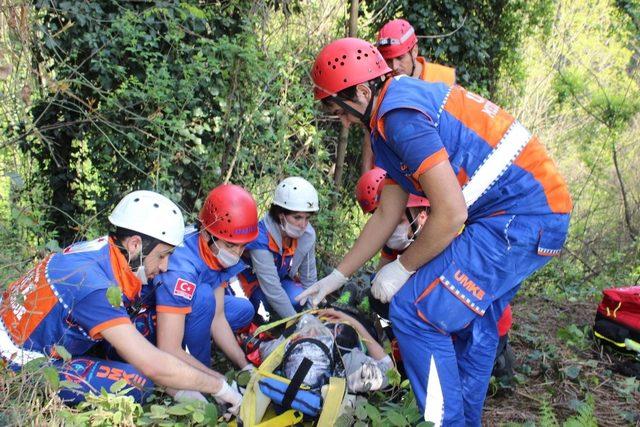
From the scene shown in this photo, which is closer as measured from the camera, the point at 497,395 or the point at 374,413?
the point at 374,413

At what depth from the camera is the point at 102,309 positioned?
9.51 feet

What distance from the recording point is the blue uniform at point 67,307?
2.90 metres

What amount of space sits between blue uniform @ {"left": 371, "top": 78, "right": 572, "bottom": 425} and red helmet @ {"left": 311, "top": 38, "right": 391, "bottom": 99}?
0.19m

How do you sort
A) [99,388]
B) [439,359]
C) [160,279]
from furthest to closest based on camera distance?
[160,279] → [99,388] → [439,359]

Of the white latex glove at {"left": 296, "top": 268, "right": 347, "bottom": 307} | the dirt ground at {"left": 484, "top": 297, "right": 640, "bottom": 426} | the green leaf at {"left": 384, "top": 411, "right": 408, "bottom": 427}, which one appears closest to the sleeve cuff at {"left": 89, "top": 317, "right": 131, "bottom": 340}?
the white latex glove at {"left": 296, "top": 268, "right": 347, "bottom": 307}

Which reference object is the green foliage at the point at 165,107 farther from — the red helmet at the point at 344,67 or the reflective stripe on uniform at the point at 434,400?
the reflective stripe on uniform at the point at 434,400

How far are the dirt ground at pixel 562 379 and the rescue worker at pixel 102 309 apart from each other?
167 cm

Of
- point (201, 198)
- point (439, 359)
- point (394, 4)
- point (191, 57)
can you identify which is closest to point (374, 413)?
point (439, 359)

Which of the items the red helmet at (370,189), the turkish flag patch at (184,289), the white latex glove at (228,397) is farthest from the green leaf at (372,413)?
the red helmet at (370,189)

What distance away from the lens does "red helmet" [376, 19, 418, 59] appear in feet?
16.6

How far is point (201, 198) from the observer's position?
5.75 meters

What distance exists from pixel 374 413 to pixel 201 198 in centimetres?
326

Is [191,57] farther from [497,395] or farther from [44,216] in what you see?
[497,395]

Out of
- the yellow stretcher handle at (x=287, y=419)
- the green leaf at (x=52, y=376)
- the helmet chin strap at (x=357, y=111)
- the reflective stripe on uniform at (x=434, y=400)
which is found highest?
the helmet chin strap at (x=357, y=111)
